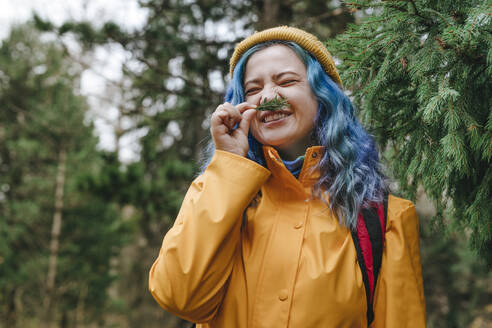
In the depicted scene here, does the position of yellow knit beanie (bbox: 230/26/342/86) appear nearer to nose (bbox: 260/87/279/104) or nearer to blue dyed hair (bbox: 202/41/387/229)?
blue dyed hair (bbox: 202/41/387/229)

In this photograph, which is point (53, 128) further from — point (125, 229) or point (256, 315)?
point (256, 315)

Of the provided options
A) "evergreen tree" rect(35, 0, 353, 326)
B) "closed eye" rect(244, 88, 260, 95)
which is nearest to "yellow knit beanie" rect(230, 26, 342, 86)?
"closed eye" rect(244, 88, 260, 95)

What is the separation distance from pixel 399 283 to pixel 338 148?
→ 0.71 m

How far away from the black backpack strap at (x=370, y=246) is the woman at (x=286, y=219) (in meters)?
0.02

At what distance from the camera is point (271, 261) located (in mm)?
1513

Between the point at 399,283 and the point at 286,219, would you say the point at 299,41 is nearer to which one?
the point at 286,219

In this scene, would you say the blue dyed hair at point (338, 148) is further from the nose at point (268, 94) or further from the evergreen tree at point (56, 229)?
the evergreen tree at point (56, 229)

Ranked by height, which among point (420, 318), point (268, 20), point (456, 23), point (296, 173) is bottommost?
point (420, 318)

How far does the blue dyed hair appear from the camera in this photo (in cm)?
168

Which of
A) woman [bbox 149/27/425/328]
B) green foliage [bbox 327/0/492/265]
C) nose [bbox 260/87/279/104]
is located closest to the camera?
green foliage [bbox 327/0/492/265]

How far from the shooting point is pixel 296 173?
1.75m

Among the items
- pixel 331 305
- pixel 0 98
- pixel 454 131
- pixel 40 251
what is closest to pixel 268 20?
pixel 454 131

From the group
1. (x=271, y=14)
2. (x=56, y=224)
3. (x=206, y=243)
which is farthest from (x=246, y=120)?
(x=56, y=224)

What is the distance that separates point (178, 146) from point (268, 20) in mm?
3587
